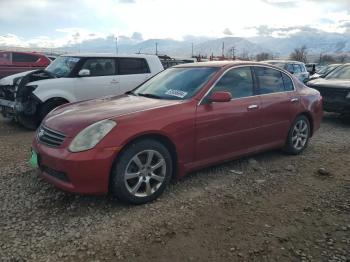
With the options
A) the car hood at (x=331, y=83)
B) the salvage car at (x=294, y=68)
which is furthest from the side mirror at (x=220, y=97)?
the salvage car at (x=294, y=68)

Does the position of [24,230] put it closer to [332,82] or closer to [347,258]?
[347,258]

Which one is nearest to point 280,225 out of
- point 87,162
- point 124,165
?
point 124,165

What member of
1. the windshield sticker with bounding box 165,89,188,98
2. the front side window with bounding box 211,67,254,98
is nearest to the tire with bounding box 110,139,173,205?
the windshield sticker with bounding box 165,89,188,98

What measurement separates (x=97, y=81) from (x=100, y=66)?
0.39 meters

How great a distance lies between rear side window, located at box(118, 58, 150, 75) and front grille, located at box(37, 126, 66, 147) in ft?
14.9

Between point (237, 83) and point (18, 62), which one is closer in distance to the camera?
point (237, 83)

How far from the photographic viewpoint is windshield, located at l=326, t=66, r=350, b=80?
32.1 ft

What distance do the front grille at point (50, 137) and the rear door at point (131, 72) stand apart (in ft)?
14.1

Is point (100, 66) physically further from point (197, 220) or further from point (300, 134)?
point (197, 220)

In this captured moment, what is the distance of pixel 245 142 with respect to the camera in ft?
16.6

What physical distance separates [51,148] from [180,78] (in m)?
2.01

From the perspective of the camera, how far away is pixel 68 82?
7.80 m

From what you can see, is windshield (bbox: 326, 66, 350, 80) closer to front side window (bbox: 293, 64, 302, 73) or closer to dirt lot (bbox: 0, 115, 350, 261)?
front side window (bbox: 293, 64, 302, 73)

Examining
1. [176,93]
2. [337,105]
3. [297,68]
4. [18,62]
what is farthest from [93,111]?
[297,68]
